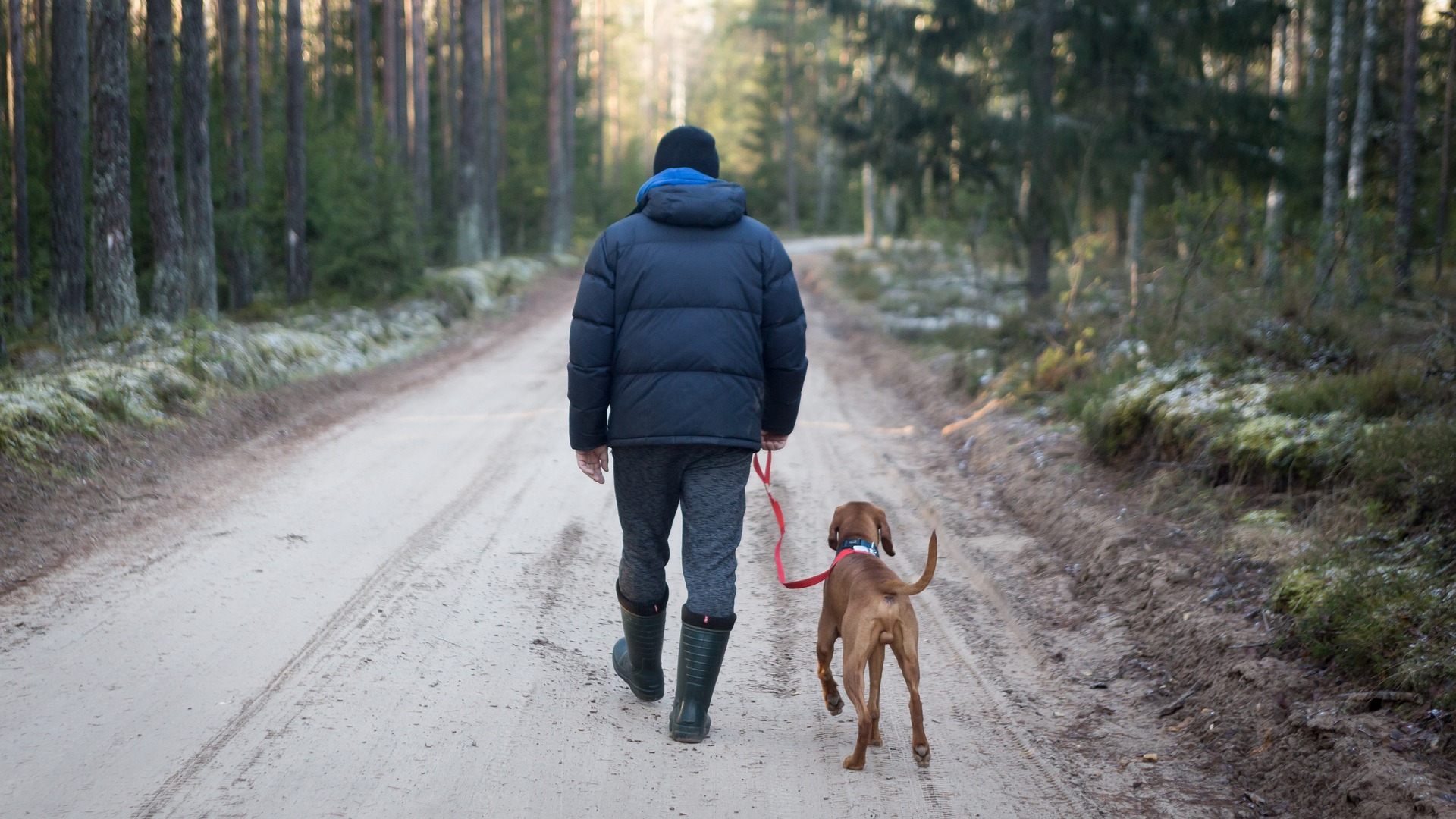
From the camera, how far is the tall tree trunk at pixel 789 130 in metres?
51.3

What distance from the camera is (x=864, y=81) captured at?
1623 centimetres

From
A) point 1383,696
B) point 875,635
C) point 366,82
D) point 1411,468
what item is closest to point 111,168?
point 875,635

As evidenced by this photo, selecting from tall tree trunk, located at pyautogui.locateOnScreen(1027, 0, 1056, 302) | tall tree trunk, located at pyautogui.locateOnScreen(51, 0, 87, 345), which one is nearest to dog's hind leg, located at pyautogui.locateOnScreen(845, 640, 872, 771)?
tall tree trunk, located at pyautogui.locateOnScreen(1027, 0, 1056, 302)

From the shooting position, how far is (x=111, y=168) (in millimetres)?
11070

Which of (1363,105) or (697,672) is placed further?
(1363,105)

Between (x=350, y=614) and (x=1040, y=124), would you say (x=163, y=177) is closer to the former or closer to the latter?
(x=350, y=614)

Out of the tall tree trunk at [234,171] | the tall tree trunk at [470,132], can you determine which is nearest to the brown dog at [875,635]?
the tall tree trunk at [234,171]

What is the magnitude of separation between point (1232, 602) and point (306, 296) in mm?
15928

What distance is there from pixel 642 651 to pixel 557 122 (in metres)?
30.9

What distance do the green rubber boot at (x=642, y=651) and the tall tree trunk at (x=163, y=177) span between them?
10.7 meters

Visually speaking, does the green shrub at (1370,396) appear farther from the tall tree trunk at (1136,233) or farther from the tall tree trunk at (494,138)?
the tall tree trunk at (494,138)

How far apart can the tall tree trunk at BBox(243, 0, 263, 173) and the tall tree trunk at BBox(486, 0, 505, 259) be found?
30.3 feet

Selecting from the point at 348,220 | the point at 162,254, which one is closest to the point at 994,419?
the point at 162,254

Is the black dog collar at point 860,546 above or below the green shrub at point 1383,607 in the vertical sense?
above
